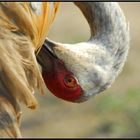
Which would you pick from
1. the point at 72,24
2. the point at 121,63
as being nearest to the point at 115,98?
the point at 72,24

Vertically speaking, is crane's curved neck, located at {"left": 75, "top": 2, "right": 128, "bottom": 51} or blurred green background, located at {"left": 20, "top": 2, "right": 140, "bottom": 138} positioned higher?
crane's curved neck, located at {"left": 75, "top": 2, "right": 128, "bottom": 51}

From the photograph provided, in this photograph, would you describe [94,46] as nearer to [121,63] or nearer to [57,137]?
[121,63]

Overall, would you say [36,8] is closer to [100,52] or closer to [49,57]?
[49,57]

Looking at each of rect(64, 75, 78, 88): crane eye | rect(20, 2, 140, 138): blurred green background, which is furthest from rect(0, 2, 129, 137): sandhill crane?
rect(20, 2, 140, 138): blurred green background

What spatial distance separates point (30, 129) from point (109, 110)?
87 cm

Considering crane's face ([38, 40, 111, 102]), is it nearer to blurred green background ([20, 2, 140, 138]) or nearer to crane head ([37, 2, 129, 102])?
crane head ([37, 2, 129, 102])

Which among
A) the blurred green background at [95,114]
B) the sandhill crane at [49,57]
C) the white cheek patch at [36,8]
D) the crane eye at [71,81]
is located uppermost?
the white cheek patch at [36,8]

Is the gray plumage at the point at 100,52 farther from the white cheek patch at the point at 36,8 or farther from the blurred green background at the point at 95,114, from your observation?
the blurred green background at the point at 95,114

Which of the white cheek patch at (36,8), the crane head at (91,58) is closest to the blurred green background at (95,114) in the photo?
the crane head at (91,58)

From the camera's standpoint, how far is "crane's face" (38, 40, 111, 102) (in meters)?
3.28

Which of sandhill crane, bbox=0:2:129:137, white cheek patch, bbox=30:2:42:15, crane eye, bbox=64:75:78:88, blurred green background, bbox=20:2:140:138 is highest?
white cheek patch, bbox=30:2:42:15

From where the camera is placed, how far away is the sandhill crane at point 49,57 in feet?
10.0

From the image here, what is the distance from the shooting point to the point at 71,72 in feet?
10.8

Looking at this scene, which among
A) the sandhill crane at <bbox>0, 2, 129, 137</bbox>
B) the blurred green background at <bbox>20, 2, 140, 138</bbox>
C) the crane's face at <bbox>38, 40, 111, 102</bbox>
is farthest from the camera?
the blurred green background at <bbox>20, 2, 140, 138</bbox>
